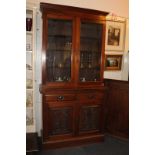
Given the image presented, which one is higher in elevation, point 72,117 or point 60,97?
point 60,97

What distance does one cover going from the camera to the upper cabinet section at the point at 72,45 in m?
2.75

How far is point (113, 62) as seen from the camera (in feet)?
12.1

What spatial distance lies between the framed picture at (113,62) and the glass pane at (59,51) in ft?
3.28

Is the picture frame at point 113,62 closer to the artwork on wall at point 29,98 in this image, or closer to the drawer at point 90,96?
the drawer at point 90,96

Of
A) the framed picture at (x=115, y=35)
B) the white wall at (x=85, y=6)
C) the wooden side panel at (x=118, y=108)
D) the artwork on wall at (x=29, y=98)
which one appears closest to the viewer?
the artwork on wall at (x=29, y=98)

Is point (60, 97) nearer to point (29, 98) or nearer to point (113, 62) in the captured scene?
point (29, 98)

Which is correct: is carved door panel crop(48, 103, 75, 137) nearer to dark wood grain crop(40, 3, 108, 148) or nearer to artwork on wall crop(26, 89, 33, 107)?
dark wood grain crop(40, 3, 108, 148)

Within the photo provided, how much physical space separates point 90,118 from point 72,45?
1.25 meters

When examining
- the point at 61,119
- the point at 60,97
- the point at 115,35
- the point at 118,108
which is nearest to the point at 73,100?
the point at 60,97

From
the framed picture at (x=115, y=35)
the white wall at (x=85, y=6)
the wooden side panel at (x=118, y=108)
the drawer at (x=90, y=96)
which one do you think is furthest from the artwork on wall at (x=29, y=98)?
the framed picture at (x=115, y=35)

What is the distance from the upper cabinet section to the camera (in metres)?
2.75
